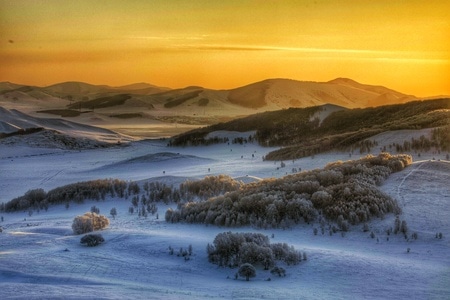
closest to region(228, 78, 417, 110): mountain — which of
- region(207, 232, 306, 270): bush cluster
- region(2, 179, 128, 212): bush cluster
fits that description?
region(2, 179, 128, 212): bush cluster

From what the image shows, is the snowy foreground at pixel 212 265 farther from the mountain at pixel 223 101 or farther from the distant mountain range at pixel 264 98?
the distant mountain range at pixel 264 98

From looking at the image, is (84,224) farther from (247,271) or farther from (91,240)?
(247,271)

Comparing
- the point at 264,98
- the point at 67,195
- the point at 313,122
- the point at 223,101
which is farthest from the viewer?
the point at 223,101

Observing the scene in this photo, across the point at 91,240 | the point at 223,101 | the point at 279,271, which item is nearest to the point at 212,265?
the point at 279,271

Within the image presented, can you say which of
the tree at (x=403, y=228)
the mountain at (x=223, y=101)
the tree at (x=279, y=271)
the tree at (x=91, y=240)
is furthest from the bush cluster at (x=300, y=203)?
the mountain at (x=223, y=101)

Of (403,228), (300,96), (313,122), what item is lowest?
(403,228)

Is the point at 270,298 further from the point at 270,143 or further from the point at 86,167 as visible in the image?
the point at 270,143
